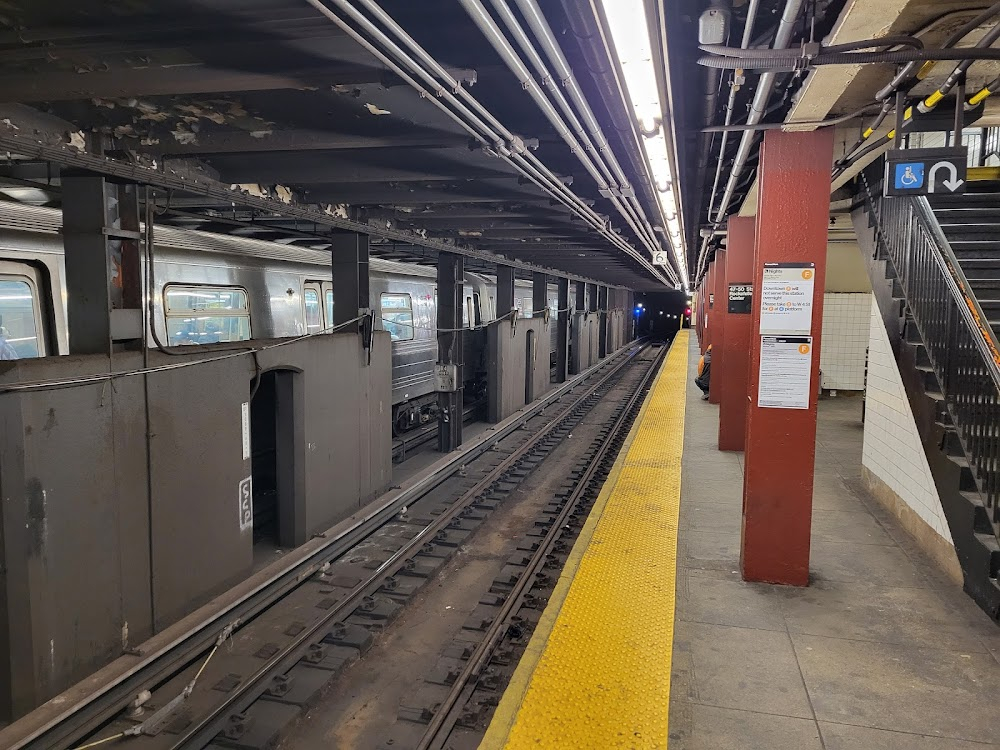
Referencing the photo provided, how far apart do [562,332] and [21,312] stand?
15.2 metres

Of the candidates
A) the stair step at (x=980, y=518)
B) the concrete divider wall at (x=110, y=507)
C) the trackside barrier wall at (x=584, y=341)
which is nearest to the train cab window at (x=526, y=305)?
the trackside barrier wall at (x=584, y=341)

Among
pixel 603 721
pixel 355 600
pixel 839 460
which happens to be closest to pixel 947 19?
pixel 603 721

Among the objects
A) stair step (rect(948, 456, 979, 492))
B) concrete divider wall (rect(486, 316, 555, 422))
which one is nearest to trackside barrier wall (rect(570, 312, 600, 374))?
concrete divider wall (rect(486, 316, 555, 422))

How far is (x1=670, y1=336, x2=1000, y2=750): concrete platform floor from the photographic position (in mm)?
3295

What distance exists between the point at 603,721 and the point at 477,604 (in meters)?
2.50

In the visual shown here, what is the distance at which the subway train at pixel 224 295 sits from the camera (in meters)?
4.87

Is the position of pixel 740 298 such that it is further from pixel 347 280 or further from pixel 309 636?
pixel 309 636

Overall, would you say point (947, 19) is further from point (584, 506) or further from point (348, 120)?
point (584, 506)

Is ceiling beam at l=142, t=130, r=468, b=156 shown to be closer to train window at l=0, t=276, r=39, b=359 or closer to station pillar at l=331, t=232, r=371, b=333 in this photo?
train window at l=0, t=276, r=39, b=359

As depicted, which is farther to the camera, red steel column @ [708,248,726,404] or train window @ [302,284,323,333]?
red steel column @ [708,248,726,404]

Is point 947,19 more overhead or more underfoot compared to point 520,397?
more overhead

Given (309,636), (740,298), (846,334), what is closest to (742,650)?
(309,636)

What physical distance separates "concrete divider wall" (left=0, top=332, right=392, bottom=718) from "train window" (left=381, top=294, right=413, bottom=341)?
5.03 meters

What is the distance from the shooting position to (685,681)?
3.71 m
